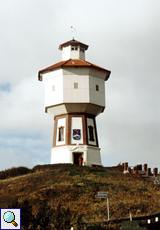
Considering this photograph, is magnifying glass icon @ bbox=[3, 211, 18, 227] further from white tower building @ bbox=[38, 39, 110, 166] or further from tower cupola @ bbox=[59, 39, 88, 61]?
tower cupola @ bbox=[59, 39, 88, 61]

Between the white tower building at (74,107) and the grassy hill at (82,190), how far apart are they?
3320 millimetres

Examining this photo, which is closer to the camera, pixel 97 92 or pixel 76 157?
pixel 76 157

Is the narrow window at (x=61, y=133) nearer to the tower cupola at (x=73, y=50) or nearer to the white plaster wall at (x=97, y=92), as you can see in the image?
the white plaster wall at (x=97, y=92)

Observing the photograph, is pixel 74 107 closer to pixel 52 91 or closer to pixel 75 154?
pixel 52 91

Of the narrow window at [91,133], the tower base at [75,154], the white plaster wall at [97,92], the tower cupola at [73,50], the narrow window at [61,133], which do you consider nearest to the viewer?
the tower base at [75,154]

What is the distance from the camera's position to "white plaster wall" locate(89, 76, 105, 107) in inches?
2045

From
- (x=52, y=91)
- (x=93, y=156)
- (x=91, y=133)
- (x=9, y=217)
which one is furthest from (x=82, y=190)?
(x=52, y=91)

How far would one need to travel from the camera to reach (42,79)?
54.9 m

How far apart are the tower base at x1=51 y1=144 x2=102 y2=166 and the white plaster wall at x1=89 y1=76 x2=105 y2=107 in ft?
17.7

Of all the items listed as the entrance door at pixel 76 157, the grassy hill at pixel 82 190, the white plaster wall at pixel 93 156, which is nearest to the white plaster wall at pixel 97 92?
the white plaster wall at pixel 93 156

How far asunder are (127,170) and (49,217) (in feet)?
90.3

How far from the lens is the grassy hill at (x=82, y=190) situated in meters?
31.7

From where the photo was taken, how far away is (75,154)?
51.8m

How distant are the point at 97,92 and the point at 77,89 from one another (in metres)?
2.68
